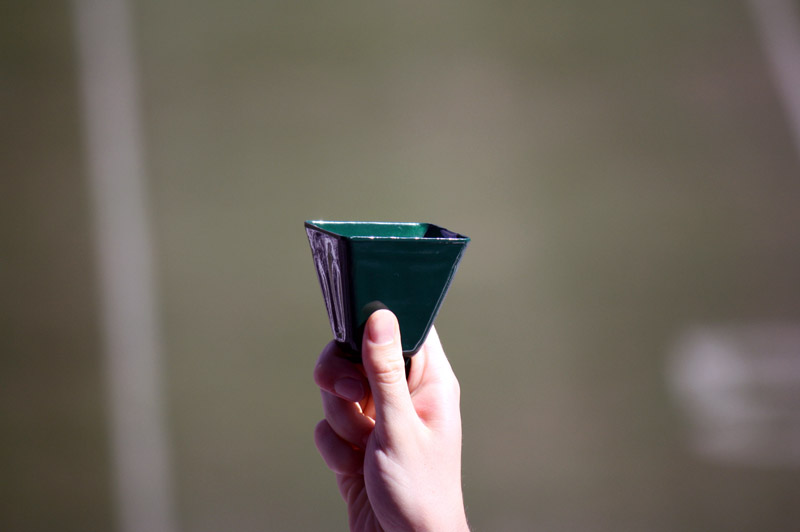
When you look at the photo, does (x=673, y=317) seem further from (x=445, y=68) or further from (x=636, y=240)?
(x=445, y=68)

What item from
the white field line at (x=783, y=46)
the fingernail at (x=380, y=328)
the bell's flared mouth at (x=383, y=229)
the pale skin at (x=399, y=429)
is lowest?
the pale skin at (x=399, y=429)

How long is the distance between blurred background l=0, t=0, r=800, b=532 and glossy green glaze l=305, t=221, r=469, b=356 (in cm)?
97

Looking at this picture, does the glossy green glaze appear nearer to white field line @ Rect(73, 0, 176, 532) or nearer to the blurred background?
the blurred background

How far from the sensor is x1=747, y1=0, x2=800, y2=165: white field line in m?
1.79

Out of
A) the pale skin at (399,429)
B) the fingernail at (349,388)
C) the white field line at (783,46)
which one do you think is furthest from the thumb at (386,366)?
the white field line at (783,46)

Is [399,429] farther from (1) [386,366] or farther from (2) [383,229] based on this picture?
(2) [383,229]

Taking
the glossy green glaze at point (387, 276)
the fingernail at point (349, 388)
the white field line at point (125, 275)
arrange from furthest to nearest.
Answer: the white field line at point (125, 275)
the fingernail at point (349, 388)
the glossy green glaze at point (387, 276)

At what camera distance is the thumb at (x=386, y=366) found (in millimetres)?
745

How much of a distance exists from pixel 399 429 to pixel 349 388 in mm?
127

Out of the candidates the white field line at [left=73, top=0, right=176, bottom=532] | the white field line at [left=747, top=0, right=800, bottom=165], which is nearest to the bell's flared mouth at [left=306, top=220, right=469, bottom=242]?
the white field line at [left=73, top=0, right=176, bottom=532]

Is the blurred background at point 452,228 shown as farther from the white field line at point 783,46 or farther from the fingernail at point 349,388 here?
the fingernail at point 349,388

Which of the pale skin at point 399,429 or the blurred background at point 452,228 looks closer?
the pale skin at point 399,429

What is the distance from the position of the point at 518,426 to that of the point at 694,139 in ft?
3.13

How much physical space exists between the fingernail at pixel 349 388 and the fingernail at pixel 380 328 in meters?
0.16
